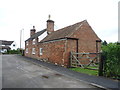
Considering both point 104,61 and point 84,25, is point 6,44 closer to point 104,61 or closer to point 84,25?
point 84,25

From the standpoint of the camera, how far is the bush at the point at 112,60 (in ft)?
28.2

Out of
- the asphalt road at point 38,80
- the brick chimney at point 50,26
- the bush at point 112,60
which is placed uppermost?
the brick chimney at point 50,26

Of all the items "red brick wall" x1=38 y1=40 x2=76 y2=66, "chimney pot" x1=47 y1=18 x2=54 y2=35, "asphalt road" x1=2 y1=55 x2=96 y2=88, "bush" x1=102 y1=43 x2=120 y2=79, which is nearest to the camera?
"asphalt road" x1=2 y1=55 x2=96 y2=88

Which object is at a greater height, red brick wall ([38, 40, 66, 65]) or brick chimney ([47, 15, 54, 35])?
brick chimney ([47, 15, 54, 35])

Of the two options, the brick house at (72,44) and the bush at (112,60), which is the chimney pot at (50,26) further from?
the bush at (112,60)

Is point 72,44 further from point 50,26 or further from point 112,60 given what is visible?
point 50,26

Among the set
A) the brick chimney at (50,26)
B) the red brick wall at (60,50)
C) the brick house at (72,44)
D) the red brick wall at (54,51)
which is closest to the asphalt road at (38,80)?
the red brick wall at (60,50)

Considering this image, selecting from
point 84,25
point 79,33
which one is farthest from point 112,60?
point 84,25

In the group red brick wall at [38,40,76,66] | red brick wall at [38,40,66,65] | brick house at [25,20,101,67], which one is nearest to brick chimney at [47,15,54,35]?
red brick wall at [38,40,66,65]

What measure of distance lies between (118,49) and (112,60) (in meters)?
0.99

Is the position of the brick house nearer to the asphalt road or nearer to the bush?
the asphalt road

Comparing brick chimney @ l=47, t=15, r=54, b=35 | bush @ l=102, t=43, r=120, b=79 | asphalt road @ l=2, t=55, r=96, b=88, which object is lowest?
asphalt road @ l=2, t=55, r=96, b=88

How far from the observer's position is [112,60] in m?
8.94

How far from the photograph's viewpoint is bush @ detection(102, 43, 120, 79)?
338 inches
